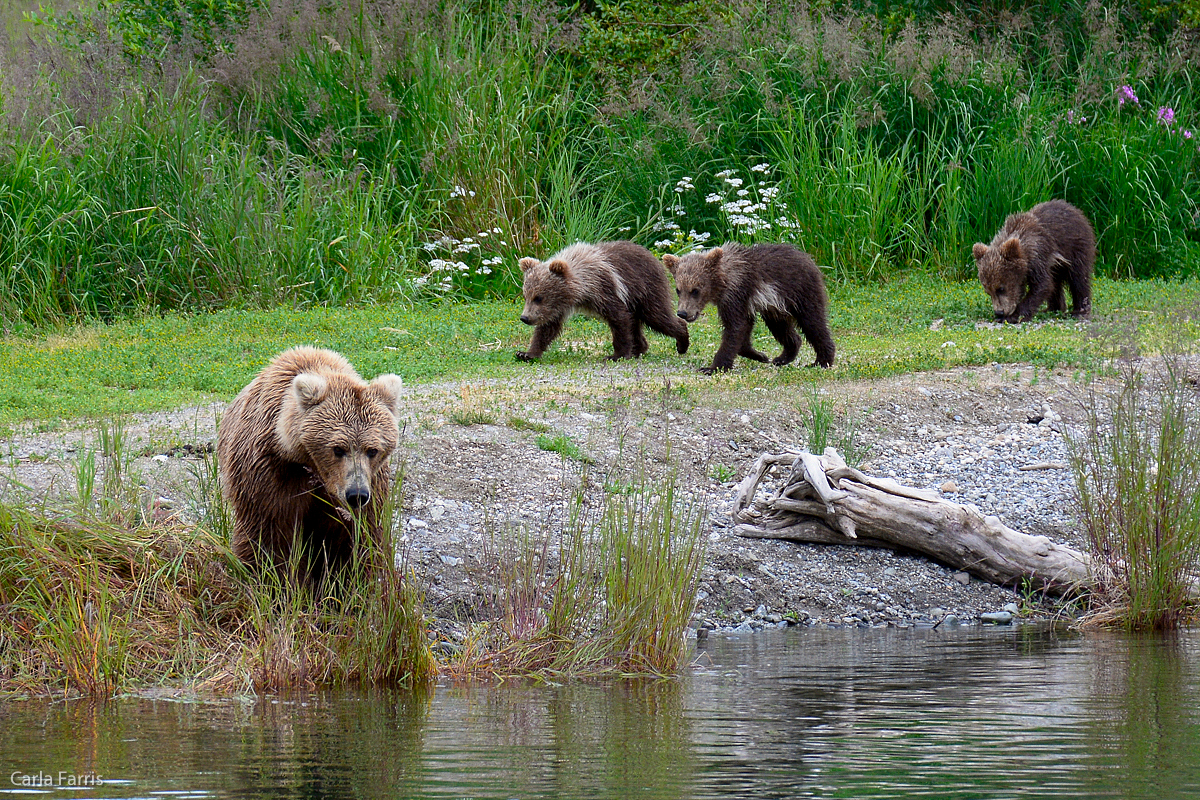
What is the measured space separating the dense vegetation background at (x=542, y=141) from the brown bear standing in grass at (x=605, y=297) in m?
3.28

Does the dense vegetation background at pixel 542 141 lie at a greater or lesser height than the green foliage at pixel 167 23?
lesser

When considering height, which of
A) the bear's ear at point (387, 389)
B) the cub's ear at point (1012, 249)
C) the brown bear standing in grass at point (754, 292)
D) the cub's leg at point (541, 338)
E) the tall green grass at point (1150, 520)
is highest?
the cub's ear at point (1012, 249)

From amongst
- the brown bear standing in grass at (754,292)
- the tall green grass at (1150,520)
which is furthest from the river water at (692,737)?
the brown bear standing in grass at (754,292)

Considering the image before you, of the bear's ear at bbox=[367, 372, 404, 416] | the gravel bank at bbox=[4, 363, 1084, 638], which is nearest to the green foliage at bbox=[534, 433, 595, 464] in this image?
the gravel bank at bbox=[4, 363, 1084, 638]

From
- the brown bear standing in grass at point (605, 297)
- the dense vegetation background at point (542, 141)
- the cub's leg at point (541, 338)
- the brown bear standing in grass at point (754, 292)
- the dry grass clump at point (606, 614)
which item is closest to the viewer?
the dry grass clump at point (606, 614)

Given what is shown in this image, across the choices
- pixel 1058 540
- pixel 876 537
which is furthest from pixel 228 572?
pixel 1058 540

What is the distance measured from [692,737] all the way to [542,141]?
45.0 ft

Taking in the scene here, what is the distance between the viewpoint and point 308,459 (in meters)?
5.76

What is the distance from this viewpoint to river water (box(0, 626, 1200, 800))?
4.21 meters

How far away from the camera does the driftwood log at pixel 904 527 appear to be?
7.88 metres

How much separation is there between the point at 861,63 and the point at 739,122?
5.39ft

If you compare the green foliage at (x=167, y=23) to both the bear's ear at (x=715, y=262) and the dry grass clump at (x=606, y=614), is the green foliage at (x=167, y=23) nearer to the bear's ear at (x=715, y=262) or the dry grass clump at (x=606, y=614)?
the bear's ear at (x=715, y=262)

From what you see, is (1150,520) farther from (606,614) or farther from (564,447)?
(564,447)

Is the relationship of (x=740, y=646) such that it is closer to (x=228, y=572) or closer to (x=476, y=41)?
(x=228, y=572)
